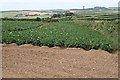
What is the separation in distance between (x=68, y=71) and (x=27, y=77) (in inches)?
64.0

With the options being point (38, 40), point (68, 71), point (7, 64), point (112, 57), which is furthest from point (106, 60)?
point (38, 40)

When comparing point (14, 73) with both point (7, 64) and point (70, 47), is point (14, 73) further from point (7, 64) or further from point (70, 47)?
point (70, 47)

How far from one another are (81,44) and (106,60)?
459 centimetres

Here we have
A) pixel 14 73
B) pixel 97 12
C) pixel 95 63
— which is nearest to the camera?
pixel 14 73

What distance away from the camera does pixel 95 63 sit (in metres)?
10.4

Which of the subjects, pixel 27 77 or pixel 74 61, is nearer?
pixel 27 77

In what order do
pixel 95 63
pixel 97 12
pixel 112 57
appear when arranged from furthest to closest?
pixel 97 12 → pixel 112 57 → pixel 95 63

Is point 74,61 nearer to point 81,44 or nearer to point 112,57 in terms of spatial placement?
point 112,57

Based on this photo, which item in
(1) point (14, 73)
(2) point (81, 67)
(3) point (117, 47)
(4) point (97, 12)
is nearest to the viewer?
(1) point (14, 73)

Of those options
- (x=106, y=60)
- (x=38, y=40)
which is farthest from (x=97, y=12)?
(x=106, y=60)

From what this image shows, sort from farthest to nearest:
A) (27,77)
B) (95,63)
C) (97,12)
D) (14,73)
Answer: (97,12), (95,63), (14,73), (27,77)

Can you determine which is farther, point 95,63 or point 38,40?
point 38,40

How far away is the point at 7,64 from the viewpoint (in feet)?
32.2

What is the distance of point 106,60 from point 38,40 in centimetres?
658
